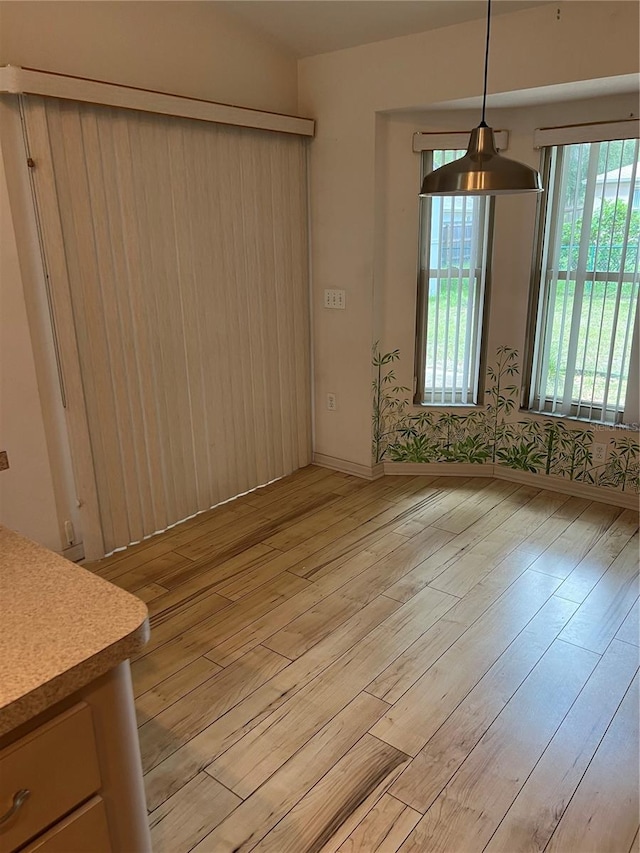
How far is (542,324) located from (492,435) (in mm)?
754

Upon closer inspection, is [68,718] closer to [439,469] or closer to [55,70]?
[55,70]

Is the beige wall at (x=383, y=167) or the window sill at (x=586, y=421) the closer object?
the beige wall at (x=383, y=167)

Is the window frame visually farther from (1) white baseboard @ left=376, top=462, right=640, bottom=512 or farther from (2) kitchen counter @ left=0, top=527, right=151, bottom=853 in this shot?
(2) kitchen counter @ left=0, top=527, right=151, bottom=853

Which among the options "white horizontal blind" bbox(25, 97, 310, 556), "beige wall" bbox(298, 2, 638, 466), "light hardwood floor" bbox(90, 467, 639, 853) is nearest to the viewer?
"light hardwood floor" bbox(90, 467, 639, 853)

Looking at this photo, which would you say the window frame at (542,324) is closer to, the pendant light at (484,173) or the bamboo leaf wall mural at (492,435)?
the bamboo leaf wall mural at (492,435)

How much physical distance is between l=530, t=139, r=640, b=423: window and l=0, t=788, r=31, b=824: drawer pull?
10.9 feet

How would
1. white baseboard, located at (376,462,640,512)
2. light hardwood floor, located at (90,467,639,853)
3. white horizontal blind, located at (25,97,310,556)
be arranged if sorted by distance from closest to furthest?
light hardwood floor, located at (90,467,639,853) → white horizontal blind, located at (25,97,310,556) → white baseboard, located at (376,462,640,512)

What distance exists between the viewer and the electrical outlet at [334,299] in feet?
12.5

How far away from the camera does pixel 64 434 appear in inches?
111

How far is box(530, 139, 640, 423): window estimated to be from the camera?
316 centimetres

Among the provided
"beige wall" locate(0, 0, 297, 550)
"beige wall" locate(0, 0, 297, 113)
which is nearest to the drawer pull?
"beige wall" locate(0, 0, 297, 550)

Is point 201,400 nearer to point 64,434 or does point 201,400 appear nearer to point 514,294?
point 64,434

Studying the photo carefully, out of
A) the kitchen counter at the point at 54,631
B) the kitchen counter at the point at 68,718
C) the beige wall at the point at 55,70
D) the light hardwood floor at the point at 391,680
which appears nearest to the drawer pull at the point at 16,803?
the kitchen counter at the point at 68,718

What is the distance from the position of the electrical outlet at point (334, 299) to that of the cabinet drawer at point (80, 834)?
10.3 ft
